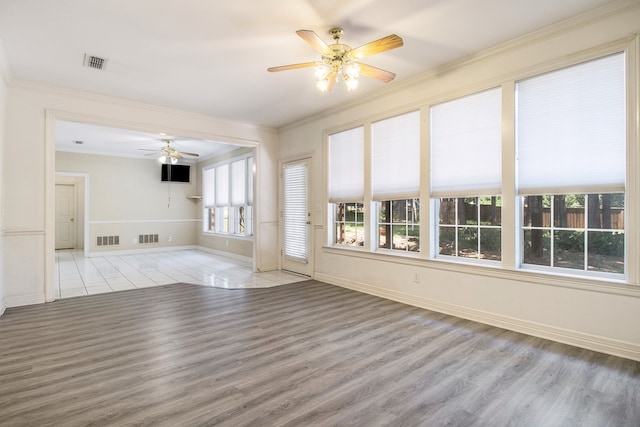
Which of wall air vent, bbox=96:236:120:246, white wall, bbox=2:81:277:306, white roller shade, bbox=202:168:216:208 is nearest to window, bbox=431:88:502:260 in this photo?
white wall, bbox=2:81:277:306

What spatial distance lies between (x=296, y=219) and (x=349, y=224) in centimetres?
125

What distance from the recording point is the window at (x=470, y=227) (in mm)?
3574

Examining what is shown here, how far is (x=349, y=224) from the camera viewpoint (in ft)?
17.3

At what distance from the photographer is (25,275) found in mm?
4137

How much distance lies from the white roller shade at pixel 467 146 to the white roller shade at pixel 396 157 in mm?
244

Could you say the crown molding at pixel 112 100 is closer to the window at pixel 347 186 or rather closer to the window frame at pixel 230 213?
the window frame at pixel 230 213

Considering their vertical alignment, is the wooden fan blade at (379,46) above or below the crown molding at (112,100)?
below

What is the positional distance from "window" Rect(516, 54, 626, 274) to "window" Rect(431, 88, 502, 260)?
0.84 feet

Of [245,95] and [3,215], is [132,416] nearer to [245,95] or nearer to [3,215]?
[3,215]

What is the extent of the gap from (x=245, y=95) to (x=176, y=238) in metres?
6.52

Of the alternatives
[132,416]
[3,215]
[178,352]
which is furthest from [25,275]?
[132,416]

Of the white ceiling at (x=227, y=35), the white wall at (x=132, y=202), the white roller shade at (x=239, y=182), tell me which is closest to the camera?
the white ceiling at (x=227, y=35)

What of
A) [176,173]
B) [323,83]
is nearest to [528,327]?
[323,83]

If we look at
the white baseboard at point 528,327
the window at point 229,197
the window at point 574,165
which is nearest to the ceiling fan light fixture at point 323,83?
the window at point 574,165
